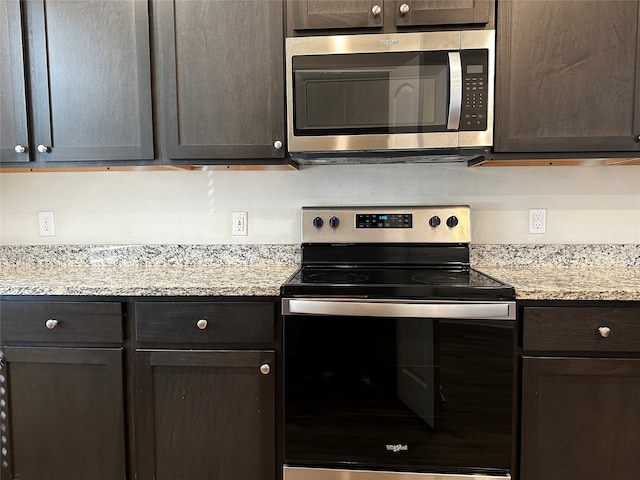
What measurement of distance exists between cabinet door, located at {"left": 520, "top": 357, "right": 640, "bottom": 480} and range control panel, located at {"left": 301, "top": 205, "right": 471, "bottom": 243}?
24.7 inches

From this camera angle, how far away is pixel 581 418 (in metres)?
1.32

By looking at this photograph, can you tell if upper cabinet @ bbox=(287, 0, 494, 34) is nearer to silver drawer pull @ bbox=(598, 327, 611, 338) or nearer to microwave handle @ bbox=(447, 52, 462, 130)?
microwave handle @ bbox=(447, 52, 462, 130)

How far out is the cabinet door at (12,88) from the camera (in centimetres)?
159

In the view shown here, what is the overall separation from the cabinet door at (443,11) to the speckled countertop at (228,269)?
0.93 metres

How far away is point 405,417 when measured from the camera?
4.48ft

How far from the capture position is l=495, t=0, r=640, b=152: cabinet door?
4.74ft

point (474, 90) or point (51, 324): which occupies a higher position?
point (474, 90)

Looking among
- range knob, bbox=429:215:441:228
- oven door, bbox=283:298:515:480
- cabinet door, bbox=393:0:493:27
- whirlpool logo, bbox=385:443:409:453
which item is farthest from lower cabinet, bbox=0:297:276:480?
cabinet door, bbox=393:0:493:27

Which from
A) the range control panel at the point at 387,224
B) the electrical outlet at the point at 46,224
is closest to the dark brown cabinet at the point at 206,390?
the range control panel at the point at 387,224

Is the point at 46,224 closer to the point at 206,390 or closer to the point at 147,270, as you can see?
the point at 147,270

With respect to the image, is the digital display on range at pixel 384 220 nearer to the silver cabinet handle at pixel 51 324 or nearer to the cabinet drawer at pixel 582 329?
the cabinet drawer at pixel 582 329

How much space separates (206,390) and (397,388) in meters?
0.66

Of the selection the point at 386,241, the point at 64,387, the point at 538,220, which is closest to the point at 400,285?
the point at 386,241

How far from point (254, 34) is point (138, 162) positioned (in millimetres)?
686
